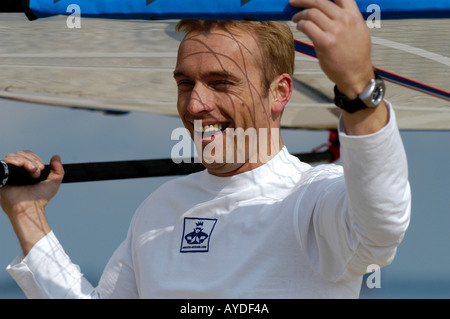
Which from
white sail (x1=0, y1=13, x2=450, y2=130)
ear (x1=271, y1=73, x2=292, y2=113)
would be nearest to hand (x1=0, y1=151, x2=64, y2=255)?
white sail (x1=0, y1=13, x2=450, y2=130)

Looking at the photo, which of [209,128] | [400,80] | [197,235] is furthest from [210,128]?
[400,80]

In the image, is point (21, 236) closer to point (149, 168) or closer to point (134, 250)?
point (134, 250)

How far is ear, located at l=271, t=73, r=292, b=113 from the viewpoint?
1.46 meters

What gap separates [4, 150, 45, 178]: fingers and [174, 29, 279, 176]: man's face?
0.41 m

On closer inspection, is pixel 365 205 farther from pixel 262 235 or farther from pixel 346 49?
pixel 262 235

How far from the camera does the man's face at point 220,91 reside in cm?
138

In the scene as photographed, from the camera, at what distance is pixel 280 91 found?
1.47 m

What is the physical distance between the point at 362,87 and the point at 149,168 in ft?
4.24

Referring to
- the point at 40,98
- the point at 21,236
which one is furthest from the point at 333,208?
the point at 40,98

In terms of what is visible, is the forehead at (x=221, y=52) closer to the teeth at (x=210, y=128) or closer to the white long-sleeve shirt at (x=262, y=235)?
the teeth at (x=210, y=128)

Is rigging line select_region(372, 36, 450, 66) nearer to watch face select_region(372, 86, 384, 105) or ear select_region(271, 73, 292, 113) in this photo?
ear select_region(271, 73, 292, 113)

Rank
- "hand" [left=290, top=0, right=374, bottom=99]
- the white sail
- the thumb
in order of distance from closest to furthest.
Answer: "hand" [left=290, top=0, right=374, bottom=99] → the white sail → the thumb

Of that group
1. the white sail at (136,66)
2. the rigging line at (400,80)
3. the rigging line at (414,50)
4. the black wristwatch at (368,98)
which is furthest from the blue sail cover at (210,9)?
the rigging line at (400,80)

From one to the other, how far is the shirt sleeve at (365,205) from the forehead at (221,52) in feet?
1.12
